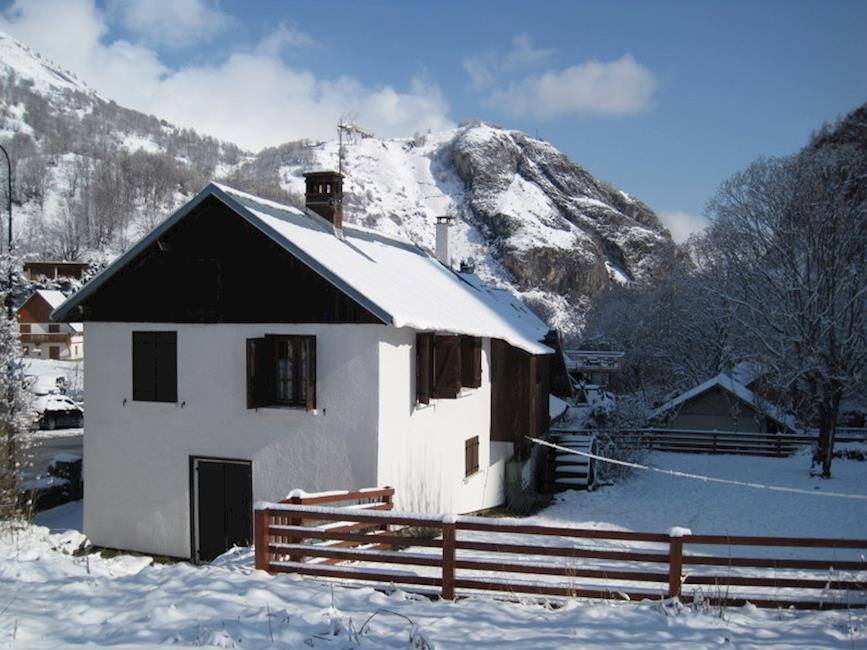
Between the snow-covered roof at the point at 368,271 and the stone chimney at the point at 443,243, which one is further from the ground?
the stone chimney at the point at 443,243

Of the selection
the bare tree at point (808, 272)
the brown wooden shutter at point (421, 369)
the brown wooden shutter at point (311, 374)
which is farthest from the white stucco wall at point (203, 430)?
the bare tree at point (808, 272)

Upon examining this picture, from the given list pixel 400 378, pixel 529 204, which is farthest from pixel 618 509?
pixel 529 204

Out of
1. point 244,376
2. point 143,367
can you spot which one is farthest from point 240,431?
point 143,367

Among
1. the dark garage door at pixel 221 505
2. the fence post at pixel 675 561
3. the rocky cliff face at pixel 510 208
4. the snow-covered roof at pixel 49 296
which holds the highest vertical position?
the rocky cliff face at pixel 510 208

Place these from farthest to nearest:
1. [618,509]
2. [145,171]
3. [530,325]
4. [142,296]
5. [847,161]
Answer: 1. [145,171]
2. [847,161]
3. [530,325]
4. [618,509]
5. [142,296]

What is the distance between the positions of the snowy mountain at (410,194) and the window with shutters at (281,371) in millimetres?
71218

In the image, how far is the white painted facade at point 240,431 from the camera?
497 inches

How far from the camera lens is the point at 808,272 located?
24.7 meters

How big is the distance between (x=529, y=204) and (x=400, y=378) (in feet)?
437

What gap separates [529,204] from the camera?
467 feet

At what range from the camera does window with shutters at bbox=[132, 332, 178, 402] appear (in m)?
14.0

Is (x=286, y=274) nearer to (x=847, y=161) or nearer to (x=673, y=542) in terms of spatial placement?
(x=673, y=542)

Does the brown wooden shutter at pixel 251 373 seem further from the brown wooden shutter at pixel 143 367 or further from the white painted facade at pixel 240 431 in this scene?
the brown wooden shutter at pixel 143 367

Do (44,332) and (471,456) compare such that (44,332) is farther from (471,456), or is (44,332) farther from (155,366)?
(471,456)
